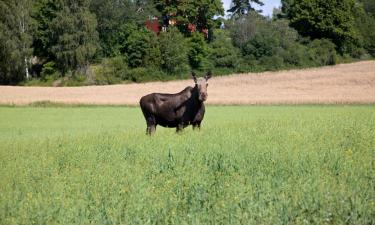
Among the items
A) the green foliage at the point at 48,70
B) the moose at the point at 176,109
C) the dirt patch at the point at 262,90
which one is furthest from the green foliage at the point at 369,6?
the moose at the point at 176,109

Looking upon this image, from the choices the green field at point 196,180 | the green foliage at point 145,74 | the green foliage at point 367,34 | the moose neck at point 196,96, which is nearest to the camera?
the green field at point 196,180

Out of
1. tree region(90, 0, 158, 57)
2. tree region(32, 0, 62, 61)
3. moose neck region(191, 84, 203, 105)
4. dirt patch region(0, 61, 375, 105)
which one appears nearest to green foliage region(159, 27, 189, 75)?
dirt patch region(0, 61, 375, 105)

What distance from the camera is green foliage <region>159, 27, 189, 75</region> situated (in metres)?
69.4

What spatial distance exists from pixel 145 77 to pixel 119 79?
339 centimetres

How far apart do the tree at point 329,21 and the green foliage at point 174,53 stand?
18748mm

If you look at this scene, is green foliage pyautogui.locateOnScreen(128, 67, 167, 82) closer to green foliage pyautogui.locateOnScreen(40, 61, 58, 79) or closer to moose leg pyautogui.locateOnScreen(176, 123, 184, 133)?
green foliage pyautogui.locateOnScreen(40, 61, 58, 79)

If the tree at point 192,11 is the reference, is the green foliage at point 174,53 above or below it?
below

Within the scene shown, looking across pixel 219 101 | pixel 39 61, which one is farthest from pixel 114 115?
pixel 39 61

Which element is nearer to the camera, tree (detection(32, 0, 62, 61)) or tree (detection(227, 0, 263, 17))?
tree (detection(32, 0, 62, 61))

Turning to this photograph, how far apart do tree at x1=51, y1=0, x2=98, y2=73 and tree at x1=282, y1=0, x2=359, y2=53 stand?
29054 mm

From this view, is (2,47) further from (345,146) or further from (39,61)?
(345,146)

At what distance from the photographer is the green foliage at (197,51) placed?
7212cm

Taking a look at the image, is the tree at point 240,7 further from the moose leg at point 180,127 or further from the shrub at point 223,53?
the moose leg at point 180,127

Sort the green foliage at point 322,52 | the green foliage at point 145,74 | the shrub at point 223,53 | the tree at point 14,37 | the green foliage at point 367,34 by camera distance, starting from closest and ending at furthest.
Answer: the tree at point 14,37, the green foliage at point 145,74, the green foliage at point 322,52, the shrub at point 223,53, the green foliage at point 367,34
